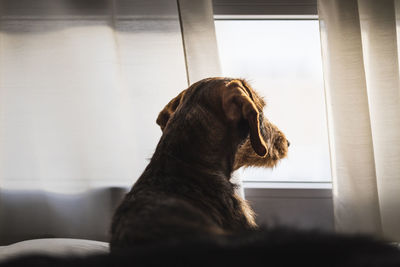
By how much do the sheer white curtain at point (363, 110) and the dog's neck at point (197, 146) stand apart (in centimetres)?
61

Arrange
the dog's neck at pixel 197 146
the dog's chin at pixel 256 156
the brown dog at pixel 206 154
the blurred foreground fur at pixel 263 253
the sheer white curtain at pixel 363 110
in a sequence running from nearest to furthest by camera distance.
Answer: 1. the blurred foreground fur at pixel 263 253
2. the brown dog at pixel 206 154
3. the dog's neck at pixel 197 146
4. the dog's chin at pixel 256 156
5. the sheer white curtain at pixel 363 110

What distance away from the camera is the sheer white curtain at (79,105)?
1.90 m

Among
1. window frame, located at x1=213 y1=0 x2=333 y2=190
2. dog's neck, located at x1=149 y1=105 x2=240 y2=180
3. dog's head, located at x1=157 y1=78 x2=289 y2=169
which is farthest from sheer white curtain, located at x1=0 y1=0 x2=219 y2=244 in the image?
dog's neck, located at x1=149 y1=105 x2=240 y2=180

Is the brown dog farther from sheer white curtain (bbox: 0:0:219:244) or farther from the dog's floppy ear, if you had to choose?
sheer white curtain (bbox: 0:0:219:244)

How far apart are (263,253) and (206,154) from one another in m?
0.65

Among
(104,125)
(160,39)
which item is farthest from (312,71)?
(104,125)

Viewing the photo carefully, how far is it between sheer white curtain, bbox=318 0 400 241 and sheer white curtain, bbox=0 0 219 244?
569 millimetres

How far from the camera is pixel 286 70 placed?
6.95ft

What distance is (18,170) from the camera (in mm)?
1938

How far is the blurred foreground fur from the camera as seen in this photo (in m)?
0.69

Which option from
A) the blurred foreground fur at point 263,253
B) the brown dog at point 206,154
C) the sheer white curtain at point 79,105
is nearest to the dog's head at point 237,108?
the brown dog at point 206,154

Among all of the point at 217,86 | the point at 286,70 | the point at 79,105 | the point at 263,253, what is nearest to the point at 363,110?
the point at 286,70

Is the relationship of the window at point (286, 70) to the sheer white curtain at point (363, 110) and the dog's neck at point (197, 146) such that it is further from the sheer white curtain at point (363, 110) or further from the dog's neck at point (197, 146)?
the dog's neck at point (197, 146)

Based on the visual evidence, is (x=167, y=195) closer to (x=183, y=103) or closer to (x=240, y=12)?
(x=183, y=103)
